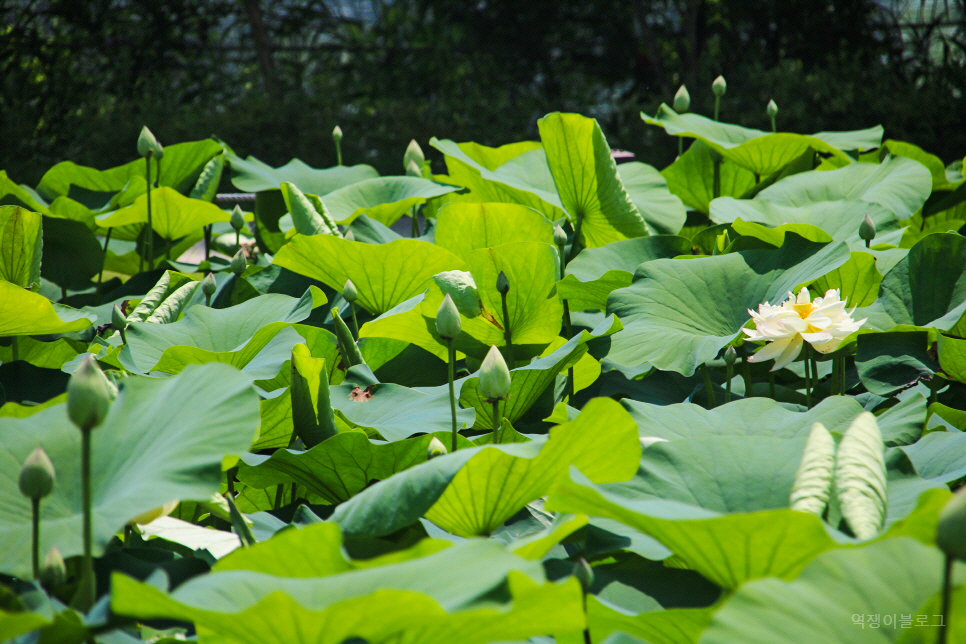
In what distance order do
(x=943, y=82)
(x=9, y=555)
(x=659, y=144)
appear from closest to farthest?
(x=9, y=555) < (x=943, y=82) < (x=659, y=144)

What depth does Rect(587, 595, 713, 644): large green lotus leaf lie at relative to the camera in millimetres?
462

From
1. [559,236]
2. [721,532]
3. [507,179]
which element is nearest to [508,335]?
[559,236]

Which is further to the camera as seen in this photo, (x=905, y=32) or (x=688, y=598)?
(x=905, y=32)

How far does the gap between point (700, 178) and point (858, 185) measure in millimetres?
274

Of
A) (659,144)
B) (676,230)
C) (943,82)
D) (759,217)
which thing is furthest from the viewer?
(659,144)

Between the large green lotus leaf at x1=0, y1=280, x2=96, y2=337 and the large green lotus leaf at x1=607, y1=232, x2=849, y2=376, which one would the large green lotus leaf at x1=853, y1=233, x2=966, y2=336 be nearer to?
the large green lotus leaf at x1=607, y1=232, x2=849, y2=376

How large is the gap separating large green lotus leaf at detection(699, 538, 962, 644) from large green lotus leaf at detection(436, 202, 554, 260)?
26.0 inches

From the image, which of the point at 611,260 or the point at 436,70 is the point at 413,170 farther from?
the point at 436,70

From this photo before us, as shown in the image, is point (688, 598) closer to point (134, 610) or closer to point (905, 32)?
point (134, 610)

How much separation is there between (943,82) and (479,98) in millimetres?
3518

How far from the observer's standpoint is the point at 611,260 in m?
1.10

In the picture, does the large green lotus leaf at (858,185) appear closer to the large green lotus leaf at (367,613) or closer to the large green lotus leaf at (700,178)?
the large green lotus leaf at (700,178)

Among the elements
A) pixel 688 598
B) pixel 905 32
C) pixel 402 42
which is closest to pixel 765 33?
pixel 905 32

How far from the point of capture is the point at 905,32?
20.6 feet
